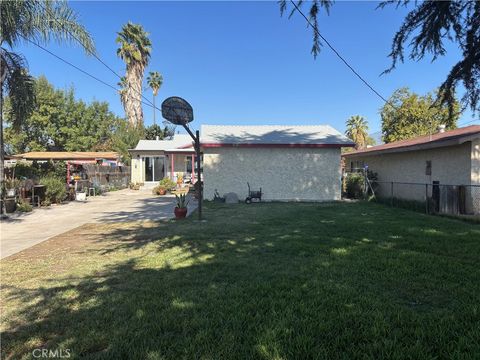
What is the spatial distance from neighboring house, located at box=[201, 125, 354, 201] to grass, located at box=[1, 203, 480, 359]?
29.6 ft

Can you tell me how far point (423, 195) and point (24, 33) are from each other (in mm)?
15662

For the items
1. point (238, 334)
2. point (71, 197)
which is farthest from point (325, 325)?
point (71, 197)

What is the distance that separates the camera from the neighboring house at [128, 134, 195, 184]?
1060 inches

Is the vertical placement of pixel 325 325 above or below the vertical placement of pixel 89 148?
below

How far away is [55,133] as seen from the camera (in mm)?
35688

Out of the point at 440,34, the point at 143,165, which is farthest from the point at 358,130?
the point at 440,34

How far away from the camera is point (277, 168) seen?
16.5 meters

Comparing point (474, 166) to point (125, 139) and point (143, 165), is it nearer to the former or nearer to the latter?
point (143, 165)

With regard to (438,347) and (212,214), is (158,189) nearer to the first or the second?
(212,214)

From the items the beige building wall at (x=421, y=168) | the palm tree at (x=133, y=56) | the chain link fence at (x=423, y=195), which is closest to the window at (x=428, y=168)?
the beige building wall at (x=421, y=168)

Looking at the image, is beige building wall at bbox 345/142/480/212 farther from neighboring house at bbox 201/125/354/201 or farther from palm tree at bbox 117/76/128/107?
palm tree at bbox 117/76/128/107

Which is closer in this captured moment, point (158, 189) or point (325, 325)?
point (325, 325)

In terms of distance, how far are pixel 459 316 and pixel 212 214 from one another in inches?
335

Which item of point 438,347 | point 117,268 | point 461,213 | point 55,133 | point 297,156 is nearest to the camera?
point 438,347
